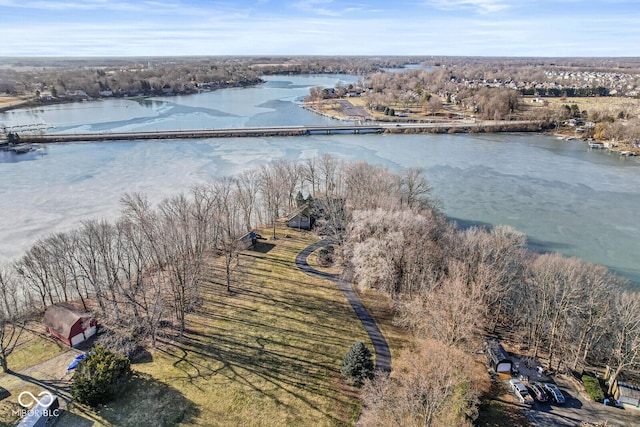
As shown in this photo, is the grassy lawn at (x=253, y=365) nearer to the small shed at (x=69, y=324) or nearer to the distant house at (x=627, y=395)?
the small shed at (x=69, y=324)

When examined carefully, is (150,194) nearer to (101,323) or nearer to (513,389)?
(101,323)

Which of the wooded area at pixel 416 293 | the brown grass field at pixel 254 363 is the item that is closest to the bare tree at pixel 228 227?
the wooded area at pixel 416 293

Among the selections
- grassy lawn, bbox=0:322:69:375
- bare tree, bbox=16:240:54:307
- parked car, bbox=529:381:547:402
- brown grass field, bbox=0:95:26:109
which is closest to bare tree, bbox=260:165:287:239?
bare tree, bbox=16:240:54:307

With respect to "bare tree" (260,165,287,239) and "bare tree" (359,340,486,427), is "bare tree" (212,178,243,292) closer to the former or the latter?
"bare tree" (260,165,287,239)

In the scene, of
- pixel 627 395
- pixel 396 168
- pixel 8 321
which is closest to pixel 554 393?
pixel 627 395

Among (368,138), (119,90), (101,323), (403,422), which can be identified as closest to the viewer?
(403,422)

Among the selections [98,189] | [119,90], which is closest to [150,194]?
[98,189]
